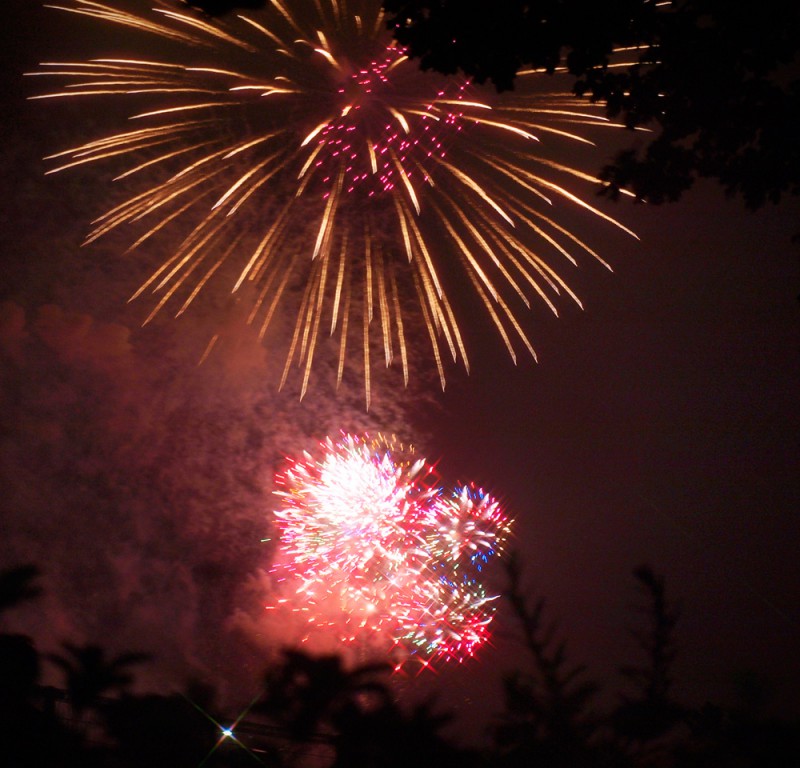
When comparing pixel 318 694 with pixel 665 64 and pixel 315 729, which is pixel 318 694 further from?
pixel 665 64

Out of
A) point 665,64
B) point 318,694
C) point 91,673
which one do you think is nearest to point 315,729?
point 318,694

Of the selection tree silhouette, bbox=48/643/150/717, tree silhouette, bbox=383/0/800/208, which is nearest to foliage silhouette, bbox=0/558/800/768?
tree silhouette, bbox=48/643/150/717

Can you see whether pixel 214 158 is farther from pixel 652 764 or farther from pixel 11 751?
pixel 652 764

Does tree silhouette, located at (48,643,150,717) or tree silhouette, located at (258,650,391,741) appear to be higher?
tree silhouette, located at (48,643,150,717)

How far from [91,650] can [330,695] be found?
7.61 feet

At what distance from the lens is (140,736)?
566 cm

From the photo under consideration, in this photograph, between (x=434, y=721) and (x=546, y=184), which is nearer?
(x=434, y=721)

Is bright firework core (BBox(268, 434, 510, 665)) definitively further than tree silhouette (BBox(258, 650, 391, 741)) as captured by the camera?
Yes

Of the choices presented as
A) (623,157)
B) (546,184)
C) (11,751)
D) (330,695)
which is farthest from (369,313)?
(11,751)

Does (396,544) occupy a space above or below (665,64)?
below

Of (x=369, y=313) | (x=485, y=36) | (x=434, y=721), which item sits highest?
(x=485, y=36)

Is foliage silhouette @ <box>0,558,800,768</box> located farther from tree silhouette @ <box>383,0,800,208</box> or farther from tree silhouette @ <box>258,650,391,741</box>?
tree silhouette @ <box>383,0,800,208</box>

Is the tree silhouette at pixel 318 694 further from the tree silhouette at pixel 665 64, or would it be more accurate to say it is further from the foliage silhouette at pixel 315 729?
the tree silhouette at pixel 665 64

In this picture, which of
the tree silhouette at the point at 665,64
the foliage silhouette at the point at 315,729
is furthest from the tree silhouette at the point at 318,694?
the tree silhouette at the point at 665,64
